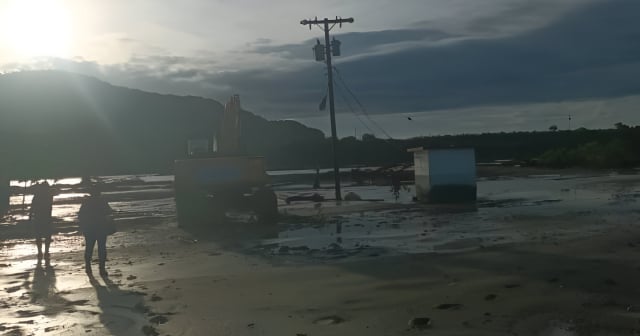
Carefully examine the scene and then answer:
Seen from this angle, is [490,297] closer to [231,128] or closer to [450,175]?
[231,128]

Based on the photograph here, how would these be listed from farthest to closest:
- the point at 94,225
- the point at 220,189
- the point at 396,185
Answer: the point at 396,185
the point at 220,189
the point at 94,225

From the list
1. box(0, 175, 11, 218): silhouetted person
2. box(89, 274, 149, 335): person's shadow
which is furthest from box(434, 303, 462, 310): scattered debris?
box(0, 175, 11, 218): silhouetted person

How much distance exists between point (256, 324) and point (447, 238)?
8.63m

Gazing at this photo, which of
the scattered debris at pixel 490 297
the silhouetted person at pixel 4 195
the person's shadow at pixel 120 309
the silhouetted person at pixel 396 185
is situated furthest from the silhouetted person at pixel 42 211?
the silhouetted person at pixel 396 185

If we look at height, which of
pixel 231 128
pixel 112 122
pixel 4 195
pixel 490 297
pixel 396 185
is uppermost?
pixel 112 122

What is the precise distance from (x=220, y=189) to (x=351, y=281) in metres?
13.6

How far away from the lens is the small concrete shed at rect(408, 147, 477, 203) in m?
29.6

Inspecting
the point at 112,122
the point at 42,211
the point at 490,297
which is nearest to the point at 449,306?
the point at 490,297

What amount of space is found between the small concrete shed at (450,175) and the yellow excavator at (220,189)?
25.5 ft

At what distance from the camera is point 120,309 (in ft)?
33.3

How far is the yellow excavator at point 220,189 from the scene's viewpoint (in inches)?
960

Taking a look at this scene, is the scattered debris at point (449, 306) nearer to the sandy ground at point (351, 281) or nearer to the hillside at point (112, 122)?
the sandy ground at point (351, 281)

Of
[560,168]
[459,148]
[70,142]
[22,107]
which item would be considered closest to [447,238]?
[459,148]

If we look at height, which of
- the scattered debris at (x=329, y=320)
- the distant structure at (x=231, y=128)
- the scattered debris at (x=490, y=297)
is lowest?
the scattered debris at (x=329, y=320)
